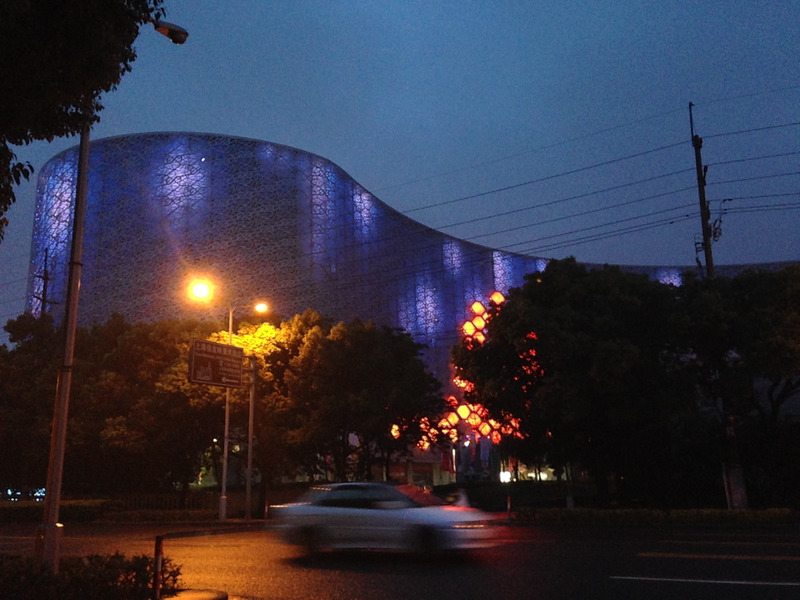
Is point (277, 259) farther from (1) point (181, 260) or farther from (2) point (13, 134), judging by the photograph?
(2) point (13, 134)

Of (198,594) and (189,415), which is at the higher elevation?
(189,415)

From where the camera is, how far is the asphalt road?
9.17 meters

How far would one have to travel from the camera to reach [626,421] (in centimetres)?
2573

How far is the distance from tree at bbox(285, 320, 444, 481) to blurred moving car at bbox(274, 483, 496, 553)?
17.7 meters

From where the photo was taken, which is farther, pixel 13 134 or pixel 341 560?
pixel 341 560

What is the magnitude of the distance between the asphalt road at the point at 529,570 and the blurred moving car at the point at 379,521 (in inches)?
13.0

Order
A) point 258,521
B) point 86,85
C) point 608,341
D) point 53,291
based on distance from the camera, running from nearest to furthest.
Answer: point 86,85
point 608,341
point 258,521
point 53,291

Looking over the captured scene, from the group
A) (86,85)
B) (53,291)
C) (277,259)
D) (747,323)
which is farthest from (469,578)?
(53,291)

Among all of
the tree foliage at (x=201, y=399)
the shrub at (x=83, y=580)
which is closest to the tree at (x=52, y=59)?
the shrub at (x=83, y=580)

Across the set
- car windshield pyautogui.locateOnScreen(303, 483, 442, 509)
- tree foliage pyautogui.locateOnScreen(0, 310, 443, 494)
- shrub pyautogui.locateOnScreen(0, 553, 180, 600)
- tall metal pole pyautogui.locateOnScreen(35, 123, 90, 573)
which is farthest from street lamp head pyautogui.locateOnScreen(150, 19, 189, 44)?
tree foliage pyautogui.locateOnScreen(0, 310, 443, 494)

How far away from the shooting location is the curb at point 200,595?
28.5 feet

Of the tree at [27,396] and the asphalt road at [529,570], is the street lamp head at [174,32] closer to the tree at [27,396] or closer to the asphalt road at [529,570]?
the asphalt road at [529,570]

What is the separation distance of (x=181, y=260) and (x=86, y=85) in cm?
7084

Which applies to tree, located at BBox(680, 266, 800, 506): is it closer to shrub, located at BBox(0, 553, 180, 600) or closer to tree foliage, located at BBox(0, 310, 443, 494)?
tree foliage, located at BBox(0, 310, 443, 494)
